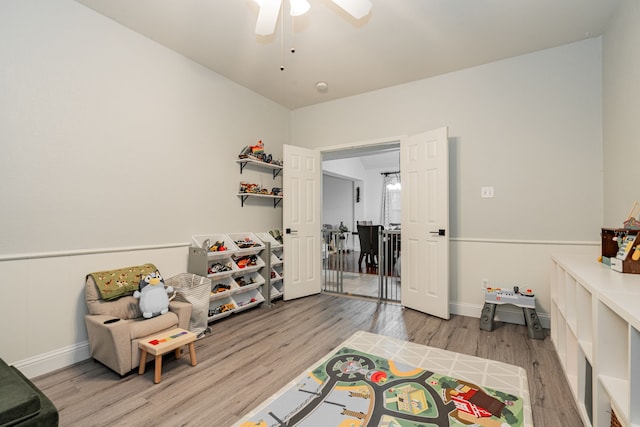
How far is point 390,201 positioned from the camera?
9328 millimetres

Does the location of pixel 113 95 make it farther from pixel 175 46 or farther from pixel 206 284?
pixel 206 284

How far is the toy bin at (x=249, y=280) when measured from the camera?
3467 millimetres

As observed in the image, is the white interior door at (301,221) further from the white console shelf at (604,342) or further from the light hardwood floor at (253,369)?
the white console shelf at (604,342)

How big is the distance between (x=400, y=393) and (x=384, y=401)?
0.15m

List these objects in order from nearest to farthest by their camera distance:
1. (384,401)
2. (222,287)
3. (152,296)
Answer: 1. (384,401)
2. (152,296)
3. (222,287)

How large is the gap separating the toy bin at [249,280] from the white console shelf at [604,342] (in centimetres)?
289

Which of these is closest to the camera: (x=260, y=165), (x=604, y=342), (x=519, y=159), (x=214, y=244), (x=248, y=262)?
(x=604, y=342)

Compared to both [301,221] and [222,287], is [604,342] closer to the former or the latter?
[222,287]

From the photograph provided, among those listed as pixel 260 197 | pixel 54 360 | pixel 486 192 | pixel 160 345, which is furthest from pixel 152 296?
pixel 486 192

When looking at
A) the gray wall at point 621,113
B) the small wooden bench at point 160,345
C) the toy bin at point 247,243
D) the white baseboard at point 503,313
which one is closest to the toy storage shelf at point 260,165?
the toy bin at point 247,243

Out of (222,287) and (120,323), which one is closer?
(120,323)

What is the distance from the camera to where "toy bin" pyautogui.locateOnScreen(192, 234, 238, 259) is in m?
3.12

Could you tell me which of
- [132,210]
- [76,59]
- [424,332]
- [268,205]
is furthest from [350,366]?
[76,59]

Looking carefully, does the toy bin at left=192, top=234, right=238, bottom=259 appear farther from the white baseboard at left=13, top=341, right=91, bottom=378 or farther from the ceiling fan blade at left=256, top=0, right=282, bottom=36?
the ceiling fan blade at left=256, top=0, right=282, bottom=36
